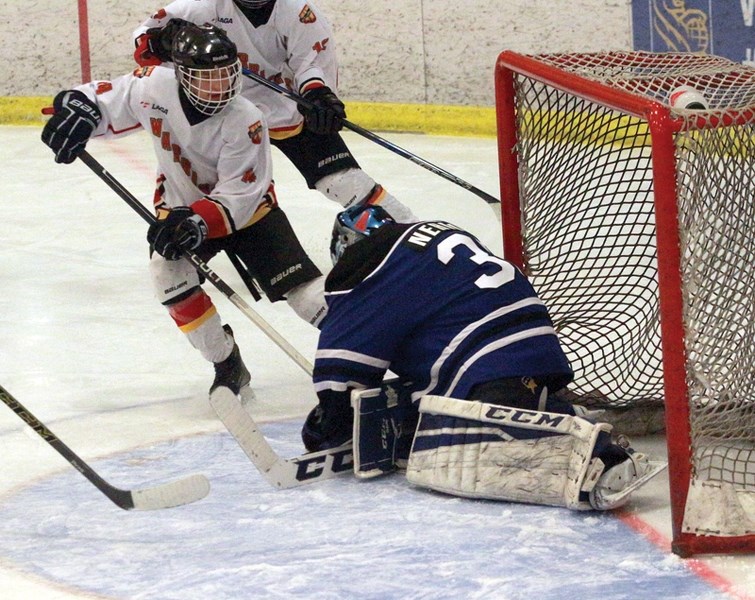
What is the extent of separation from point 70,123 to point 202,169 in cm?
33

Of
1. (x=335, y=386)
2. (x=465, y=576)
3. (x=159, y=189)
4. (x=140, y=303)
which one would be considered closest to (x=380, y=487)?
(x=335, y=386)

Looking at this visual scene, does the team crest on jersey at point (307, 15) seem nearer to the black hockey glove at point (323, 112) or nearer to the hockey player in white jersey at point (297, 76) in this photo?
the hockey player in white jersey at point (297, 76)

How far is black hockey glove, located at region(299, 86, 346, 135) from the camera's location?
4.18m

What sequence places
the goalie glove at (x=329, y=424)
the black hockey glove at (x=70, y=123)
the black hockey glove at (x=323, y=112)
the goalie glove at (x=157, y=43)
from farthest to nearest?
the black hockey glove at (x=323, y=112), the goalie glove at (x=157, y=43), the black hockey glove at (x=70, y=123), the goalie glove at (x=329, y=424)

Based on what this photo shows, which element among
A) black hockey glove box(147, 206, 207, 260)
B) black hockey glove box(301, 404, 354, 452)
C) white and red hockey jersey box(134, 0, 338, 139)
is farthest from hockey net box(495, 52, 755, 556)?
white and red hockey jersey box(134, 0, 338, 139)

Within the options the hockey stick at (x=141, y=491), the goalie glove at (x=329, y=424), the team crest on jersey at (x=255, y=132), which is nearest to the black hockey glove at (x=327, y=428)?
the goalie glove at (x=329, y=424)

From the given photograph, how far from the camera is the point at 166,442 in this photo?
10.9ft

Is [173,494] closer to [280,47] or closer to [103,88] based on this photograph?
[103,88]

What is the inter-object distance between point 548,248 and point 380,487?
0.70 meters

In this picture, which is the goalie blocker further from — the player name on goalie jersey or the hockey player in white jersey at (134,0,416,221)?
the hockey player in white jersey at (134,0,416,221)

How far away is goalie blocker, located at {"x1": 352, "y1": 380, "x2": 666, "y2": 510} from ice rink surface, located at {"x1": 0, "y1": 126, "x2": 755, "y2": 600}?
4 cm

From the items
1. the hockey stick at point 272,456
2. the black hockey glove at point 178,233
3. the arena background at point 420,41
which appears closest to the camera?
the hockey stick at point 272,456

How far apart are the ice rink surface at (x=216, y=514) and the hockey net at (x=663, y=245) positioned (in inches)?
5.9

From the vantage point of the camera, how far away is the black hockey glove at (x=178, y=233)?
3.32 m
